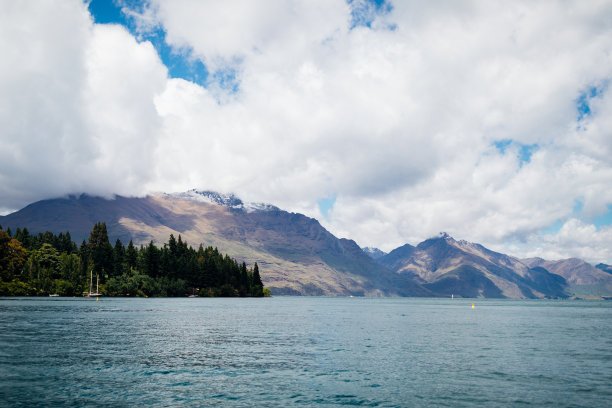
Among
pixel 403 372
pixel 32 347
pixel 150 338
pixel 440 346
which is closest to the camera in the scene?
pixel 403 372

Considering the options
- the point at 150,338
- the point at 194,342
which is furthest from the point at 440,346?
the point at 150,338

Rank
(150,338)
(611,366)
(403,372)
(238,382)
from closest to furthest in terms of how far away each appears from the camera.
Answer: (238,382) → (403,372) → (611,366) → (150,338)

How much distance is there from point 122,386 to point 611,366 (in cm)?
4952

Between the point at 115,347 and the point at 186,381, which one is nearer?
the point at 186,381

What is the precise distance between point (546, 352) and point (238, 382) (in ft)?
141

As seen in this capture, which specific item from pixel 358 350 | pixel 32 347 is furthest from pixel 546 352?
pixel 32 347

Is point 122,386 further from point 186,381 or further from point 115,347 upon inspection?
point 115,347

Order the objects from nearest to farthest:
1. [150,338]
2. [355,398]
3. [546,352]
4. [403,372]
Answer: [355,398] < [403,372] < [546,352] < [150,338]

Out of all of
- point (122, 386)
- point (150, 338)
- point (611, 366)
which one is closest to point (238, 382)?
point (122, 386)

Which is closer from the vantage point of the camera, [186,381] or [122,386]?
[122,386]

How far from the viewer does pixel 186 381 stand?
125ft

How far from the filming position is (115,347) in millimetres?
56719

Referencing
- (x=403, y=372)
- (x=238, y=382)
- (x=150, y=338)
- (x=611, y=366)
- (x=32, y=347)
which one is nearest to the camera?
(x=238, y=382)

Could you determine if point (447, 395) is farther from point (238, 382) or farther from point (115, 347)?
point (115, 347)
